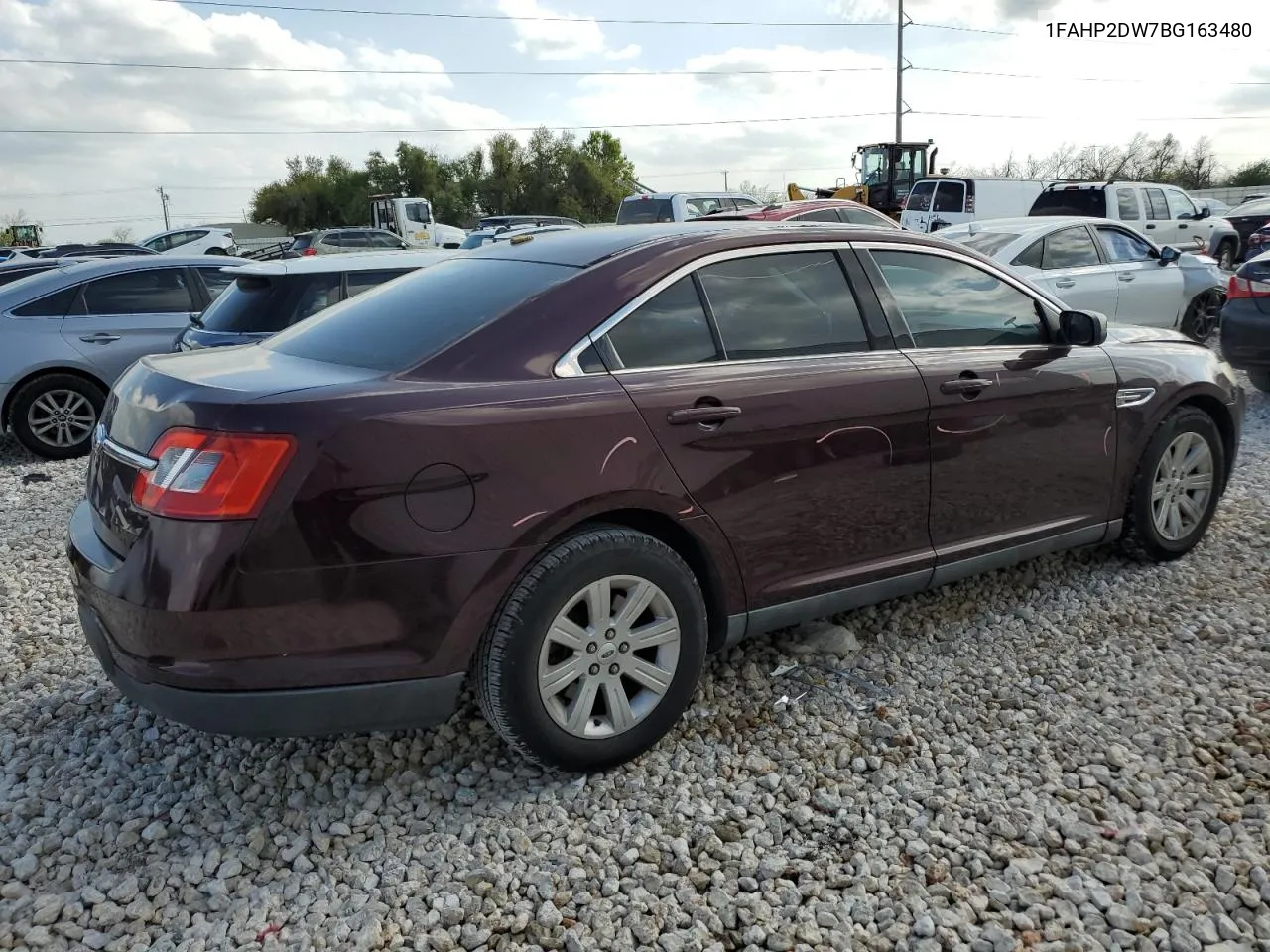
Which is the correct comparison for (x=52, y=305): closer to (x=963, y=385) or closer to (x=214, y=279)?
(x=214, y=279)

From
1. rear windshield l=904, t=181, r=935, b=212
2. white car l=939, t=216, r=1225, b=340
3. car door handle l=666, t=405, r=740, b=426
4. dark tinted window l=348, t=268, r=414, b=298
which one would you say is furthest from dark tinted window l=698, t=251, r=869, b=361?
rear windshield l=904, t=181, r=935, b=212

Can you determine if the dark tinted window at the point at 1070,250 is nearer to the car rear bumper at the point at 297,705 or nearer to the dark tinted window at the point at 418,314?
the dark tinted window at the point at 418,314

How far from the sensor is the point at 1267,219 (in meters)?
22.4

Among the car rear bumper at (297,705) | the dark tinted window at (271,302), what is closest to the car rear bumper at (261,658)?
the car rear bumper at (297,705)

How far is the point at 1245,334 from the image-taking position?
8094mm

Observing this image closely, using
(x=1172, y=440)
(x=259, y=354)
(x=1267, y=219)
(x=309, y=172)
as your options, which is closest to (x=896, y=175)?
(x=1267, y=219)

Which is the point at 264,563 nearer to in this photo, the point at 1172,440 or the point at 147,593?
the point at 147,593

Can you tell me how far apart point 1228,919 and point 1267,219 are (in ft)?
81.0

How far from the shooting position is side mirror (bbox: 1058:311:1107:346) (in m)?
4.05

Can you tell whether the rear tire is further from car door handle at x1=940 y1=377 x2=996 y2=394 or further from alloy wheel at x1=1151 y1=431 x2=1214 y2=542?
car door handle at x1=940 y1=377 x2=996 y2=394

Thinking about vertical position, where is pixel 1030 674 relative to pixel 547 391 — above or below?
below

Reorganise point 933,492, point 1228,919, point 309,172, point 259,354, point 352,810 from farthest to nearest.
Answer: point 309,172 → point 933,492 → point 259,354 → point 352,810 → point 1228,919

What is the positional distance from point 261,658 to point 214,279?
22.9 ft

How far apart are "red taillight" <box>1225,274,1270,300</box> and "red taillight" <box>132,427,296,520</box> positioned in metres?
8.22
